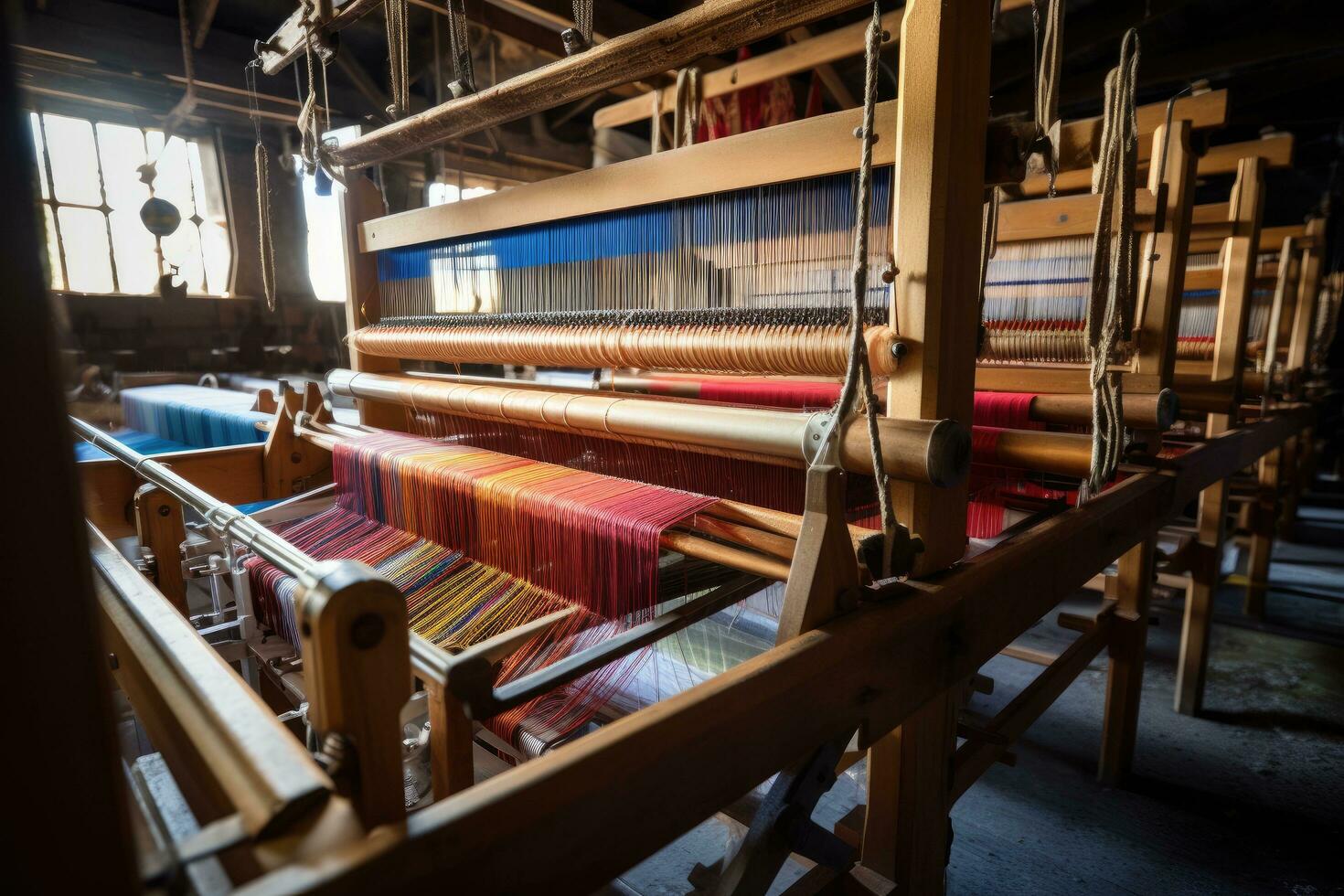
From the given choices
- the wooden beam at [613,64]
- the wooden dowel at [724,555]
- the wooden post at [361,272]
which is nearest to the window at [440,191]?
the wooden post at [361,272]

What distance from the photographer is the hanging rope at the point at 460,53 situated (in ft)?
5.40

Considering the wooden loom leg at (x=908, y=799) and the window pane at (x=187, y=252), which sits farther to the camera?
the window pane at (x=187, y=252)

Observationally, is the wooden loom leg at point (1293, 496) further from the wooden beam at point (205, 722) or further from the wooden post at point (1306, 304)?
the wooden beam at point (205, 722)

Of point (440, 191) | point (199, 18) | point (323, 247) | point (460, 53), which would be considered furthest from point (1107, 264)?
point (323, 247)

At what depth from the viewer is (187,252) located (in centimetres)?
650

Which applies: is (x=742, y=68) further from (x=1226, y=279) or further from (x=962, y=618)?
(x=962, y=618)

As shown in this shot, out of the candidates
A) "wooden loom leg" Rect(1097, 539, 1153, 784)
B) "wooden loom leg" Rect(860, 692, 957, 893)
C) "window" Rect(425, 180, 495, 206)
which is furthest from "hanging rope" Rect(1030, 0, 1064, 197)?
"window" Rect(425, 180, 495, 206)

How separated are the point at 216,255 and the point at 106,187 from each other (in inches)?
35.7

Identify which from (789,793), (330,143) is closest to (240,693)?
(789,793)

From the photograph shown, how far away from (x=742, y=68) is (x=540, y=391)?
2332 mm

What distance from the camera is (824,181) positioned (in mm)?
1197

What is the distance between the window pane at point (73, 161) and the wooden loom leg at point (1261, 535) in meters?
8.64

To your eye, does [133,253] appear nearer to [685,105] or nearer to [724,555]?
[685,105]

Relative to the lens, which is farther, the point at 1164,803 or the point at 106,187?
the point at 106,187
